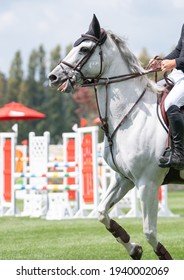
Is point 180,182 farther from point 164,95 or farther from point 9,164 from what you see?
point 9,164

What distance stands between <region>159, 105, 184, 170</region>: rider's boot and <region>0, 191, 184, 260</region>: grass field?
2111 millimetres

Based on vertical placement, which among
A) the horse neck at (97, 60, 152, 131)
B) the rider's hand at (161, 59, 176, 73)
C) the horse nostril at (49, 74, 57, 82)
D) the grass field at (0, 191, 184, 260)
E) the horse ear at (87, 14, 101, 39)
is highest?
the horse ear at (87, 14, 101, 39)

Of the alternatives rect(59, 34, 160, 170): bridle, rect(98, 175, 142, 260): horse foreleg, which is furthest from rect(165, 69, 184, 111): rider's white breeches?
rect(98, 175, 142, 260): horse foreleg

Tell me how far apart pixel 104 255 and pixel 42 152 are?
878cm

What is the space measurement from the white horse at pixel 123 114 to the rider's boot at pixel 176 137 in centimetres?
10

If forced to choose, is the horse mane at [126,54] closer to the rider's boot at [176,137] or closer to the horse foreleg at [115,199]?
the rider's boot at [176,137]

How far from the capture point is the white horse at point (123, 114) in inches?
300

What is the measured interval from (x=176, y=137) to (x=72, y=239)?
513cm

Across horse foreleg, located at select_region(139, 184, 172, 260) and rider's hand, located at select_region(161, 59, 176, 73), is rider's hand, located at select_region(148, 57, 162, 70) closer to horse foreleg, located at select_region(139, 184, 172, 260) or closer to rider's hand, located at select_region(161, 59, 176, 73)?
rider's hand, located at select_region(161, 59, 176, 73)

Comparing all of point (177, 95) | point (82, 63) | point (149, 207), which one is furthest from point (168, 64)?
point (149, 207)

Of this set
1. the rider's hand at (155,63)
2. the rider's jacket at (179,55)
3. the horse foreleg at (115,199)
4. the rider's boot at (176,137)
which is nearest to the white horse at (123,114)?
the horse foreleg at (115,199)

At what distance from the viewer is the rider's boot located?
7.55m

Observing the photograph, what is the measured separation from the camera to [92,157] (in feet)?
56.7
